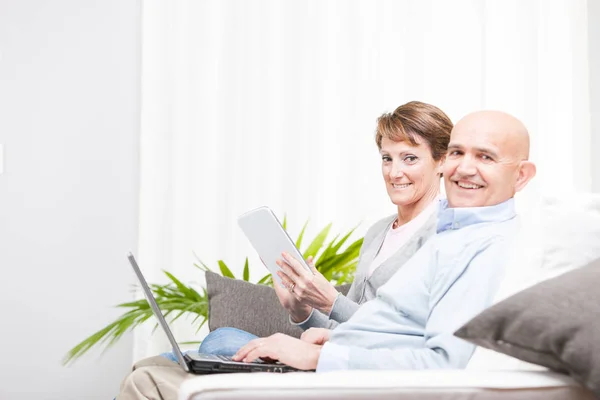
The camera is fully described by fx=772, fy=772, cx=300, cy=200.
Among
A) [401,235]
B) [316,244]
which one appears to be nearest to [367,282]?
[401,235]

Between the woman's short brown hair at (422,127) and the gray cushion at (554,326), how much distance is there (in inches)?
49.6

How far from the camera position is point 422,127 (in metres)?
2.29

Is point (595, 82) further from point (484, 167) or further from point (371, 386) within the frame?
point (371, 386)

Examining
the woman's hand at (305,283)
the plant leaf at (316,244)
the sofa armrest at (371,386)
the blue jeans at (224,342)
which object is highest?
the plant leaf at (316,244)

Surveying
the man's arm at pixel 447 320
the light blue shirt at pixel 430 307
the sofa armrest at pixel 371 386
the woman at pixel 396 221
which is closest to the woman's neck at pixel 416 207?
the woman at pixel 396 221

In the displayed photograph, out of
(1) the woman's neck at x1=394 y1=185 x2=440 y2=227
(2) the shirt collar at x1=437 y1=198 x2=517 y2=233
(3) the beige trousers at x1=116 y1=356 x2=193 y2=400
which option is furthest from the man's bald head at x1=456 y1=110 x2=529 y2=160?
(3) the beige trousers at x1=116 y1=356 x2=193 y2=400

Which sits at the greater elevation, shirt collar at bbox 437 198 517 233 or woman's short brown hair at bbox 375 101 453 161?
woman's short brown hair at bbox 375 101 453 161

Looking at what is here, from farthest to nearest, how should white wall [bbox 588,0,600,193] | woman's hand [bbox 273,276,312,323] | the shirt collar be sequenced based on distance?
1. white wall [bbox 588,0,600,193]
2. woman's hand [bbox 273,276,312,323]
3. the shirt collar

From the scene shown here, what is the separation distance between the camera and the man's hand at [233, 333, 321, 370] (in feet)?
4.76

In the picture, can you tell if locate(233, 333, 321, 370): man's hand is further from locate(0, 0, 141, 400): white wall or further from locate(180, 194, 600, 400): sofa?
locate(0, 0, 141, 400): white wall

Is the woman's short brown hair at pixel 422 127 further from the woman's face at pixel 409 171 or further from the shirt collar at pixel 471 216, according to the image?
the shirt collar at pixel 471 216

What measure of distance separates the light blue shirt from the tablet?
0.52 meters

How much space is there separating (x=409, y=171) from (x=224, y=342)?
2.51 ft

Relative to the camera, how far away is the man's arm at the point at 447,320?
4.31ft
